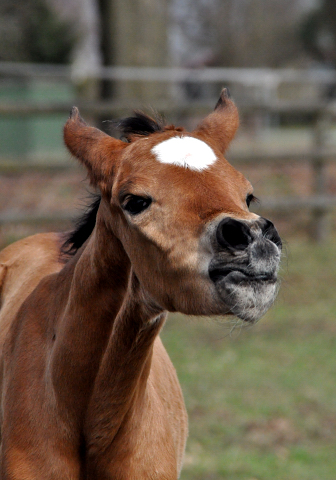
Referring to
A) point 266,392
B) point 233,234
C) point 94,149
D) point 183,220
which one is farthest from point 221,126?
point 266,392

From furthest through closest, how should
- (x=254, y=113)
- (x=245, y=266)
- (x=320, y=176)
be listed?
(x=254, y=113) < (x=320, y=176) < (x=245, y=266)

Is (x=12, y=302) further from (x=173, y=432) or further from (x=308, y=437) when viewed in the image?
(x=308, y=437)

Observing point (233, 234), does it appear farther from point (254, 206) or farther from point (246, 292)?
point (254, 206)

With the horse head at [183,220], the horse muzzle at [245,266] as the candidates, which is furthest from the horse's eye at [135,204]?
the horse muzzle at [245,266]

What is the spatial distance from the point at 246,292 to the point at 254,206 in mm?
6866

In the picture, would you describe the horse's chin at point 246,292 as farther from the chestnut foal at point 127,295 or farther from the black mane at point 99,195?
the black mane at point 99,195

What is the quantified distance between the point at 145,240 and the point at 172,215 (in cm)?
14

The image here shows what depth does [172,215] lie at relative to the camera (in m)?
2.05

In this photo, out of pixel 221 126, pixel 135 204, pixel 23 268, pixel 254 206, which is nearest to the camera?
pixel 135 204

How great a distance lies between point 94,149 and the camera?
237 centimetres

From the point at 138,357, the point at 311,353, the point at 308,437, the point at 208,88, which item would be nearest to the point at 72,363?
the point at 138,357

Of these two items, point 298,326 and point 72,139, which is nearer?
point 72,139

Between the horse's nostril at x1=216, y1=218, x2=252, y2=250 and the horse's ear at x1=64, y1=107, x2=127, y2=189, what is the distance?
59cm

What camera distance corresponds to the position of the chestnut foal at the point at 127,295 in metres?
1.96
